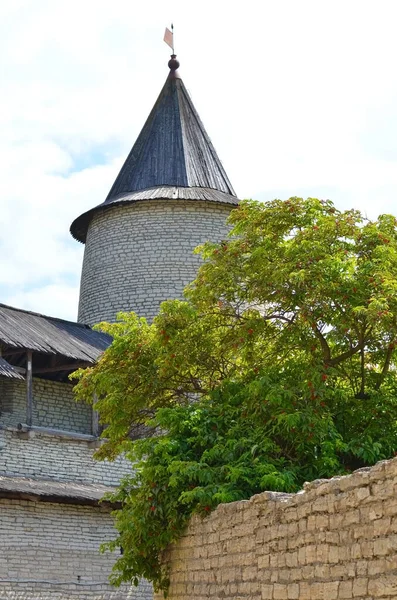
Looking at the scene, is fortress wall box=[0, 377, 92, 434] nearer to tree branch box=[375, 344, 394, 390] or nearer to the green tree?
the green tree

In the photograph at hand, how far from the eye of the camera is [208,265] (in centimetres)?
1412

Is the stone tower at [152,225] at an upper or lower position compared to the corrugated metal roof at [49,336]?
upper

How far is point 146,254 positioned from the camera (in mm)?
25797

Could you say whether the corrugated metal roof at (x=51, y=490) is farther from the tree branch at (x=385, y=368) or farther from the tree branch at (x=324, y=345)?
the tree branch at (x=385, y=368)

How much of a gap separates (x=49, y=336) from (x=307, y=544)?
1425 centimetres

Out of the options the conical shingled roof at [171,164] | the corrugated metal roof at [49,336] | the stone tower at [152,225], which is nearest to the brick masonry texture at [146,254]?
the stone tower at [152,225]

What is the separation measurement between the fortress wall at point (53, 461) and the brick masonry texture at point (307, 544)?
30.5 ft

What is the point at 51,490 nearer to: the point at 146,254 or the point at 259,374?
the point at 259,374

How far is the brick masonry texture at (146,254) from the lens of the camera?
1001 inches

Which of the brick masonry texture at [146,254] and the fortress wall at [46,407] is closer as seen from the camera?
the fortress wall at [46,407]

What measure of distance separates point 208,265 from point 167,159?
46.1ft

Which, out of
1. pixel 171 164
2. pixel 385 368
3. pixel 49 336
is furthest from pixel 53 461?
pixel 171 164

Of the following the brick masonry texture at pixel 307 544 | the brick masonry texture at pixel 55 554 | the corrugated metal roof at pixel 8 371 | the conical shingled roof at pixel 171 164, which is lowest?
the brick masonry texture at pixel 307 544

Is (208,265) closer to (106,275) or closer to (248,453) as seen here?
(248,453)
